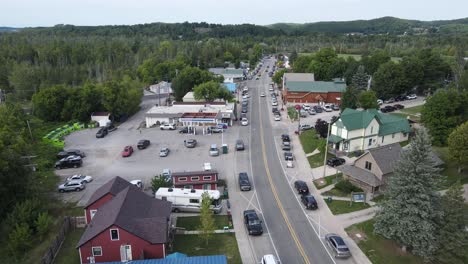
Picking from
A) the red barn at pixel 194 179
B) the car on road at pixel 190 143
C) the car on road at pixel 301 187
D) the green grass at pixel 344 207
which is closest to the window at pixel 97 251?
the red barn at pixel 194 179

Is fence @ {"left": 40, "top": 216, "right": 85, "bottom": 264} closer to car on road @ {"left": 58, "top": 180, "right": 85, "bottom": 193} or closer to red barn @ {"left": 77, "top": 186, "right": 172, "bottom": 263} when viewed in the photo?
red barn @ {"left": 77, "top": 186, "right": 172, "bottom": 263}

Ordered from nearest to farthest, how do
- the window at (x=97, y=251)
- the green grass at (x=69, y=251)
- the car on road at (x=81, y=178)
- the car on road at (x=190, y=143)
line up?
the window at (x=97, y=251) → the green grass at (x=69, y=251) → the car on road at (x=81, y=178) → the car on road at (x=190, y=143)

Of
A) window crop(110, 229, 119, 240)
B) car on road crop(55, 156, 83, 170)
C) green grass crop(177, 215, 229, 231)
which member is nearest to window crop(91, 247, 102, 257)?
window crop(110, 229, 119, 240)

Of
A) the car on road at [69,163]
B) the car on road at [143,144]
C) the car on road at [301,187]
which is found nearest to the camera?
the car on road at [301,187]

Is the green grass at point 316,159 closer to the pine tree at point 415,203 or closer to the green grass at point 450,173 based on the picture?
the green grass at point 450,173

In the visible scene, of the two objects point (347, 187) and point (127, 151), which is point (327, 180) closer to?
point (347, 187)

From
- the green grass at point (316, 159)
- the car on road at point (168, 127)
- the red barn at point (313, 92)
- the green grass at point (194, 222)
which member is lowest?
the green grass at point (194, 222)
